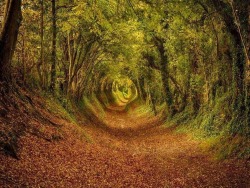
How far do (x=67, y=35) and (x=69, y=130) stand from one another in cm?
998

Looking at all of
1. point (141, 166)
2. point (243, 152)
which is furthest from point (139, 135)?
point (243, 152)

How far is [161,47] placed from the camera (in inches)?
1123

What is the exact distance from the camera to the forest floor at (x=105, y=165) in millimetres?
10070

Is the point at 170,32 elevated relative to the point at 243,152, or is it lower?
elevated

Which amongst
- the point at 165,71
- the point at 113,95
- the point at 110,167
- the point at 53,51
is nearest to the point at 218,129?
the point at 110,167

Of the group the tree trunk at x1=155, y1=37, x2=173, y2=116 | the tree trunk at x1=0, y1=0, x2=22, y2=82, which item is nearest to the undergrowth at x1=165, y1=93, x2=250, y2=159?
the tree trunk at x1=155, y1=37, x2=173, y2=116

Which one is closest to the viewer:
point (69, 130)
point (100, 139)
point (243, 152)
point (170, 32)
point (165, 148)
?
point (243, 152)

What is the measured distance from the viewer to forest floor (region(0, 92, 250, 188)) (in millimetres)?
10070

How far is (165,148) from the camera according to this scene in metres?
19.9

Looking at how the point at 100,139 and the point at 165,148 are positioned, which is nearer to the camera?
the point at 165,148

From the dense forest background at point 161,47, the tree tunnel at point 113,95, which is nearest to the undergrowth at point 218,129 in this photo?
the dense forest background at point 161,47

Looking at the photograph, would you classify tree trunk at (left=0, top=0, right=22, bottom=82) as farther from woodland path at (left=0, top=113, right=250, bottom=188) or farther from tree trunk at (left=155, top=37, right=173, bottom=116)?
tree trunk at (left=155, top=37, right=173, bottom=116)

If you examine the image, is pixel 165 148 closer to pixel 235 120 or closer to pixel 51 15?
pixel 235 120

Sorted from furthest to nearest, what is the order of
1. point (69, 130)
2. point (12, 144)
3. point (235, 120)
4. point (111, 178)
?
point (69, 130)
point (235, 120)
point (111, 178)
point (12, 144)
